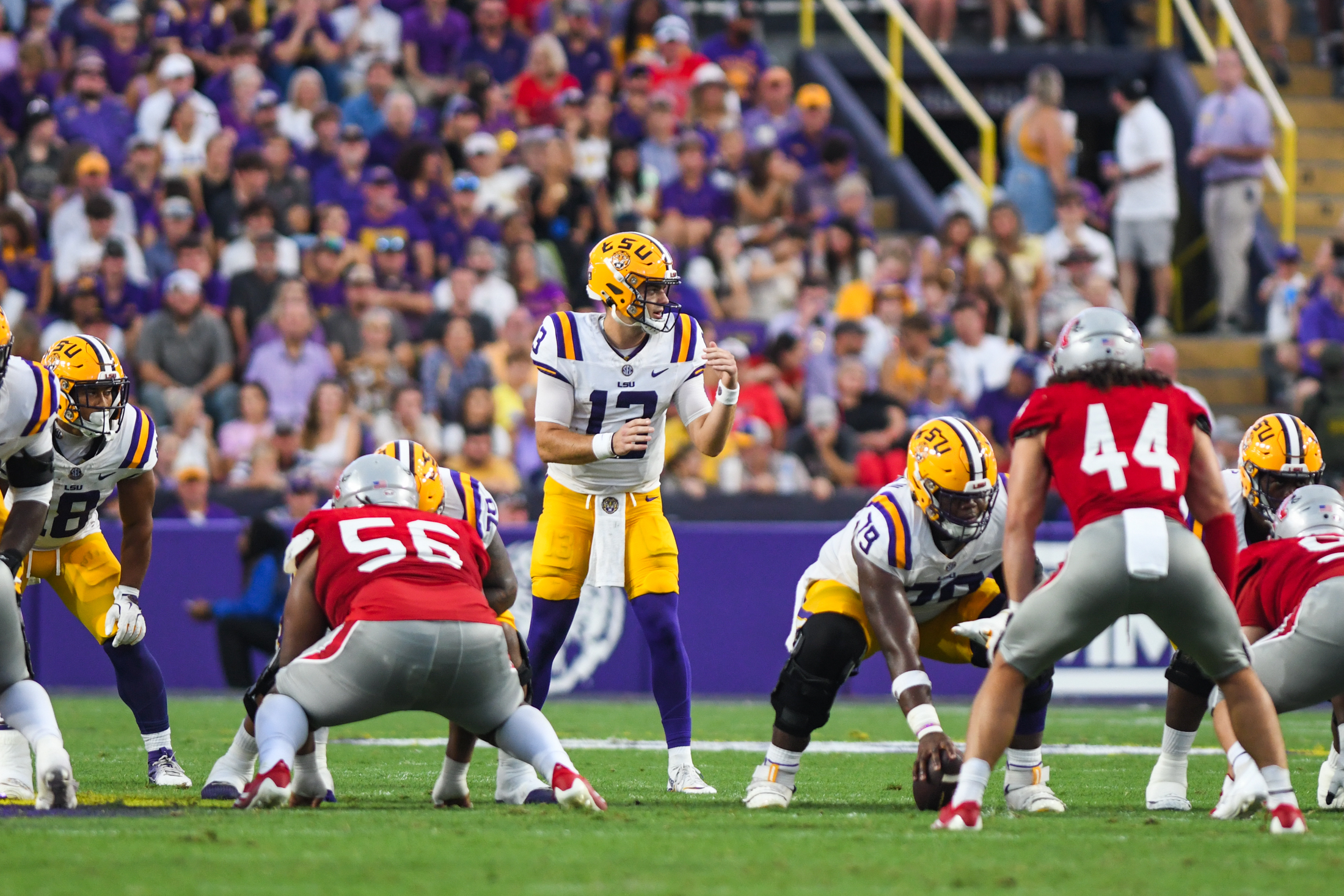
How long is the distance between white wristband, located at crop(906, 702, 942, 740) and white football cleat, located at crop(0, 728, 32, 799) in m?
3.07

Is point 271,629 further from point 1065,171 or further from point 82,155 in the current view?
point 1065,171

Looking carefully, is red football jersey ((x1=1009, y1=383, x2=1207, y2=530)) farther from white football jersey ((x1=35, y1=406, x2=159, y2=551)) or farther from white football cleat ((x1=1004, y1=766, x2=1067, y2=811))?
white football jersey ((x1=35, y1=406, x2=159, y2=551))

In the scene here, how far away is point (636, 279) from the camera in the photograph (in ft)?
23.9

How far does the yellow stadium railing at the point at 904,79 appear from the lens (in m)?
16.7

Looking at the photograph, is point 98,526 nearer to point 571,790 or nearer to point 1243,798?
point 571,790

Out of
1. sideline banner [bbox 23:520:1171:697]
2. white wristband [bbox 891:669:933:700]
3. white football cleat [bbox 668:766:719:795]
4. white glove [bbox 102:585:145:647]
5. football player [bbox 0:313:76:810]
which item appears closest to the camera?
football player [bbox 0:313:76:810]

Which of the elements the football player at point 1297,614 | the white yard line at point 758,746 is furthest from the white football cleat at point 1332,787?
the white yard line at point 758,746

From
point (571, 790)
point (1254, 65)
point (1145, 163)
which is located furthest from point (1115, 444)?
point (1254, 65)

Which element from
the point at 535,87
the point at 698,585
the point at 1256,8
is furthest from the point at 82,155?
the point at 1256,8

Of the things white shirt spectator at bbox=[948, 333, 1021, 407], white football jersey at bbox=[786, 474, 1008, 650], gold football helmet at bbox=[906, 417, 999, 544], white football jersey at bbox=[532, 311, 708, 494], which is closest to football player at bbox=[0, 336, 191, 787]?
white football jersey at bbox=[532, 311, 708, 494]

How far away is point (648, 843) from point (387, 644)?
1075 mm

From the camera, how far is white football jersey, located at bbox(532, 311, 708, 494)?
729 cm

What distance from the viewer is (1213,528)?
5.58 meters

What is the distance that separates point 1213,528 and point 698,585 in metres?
6.86
